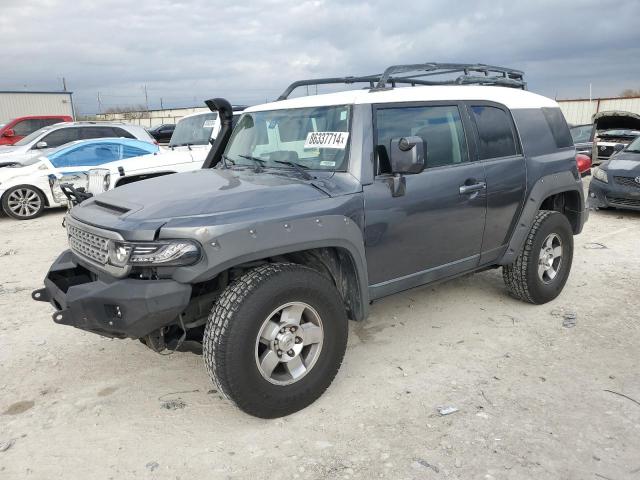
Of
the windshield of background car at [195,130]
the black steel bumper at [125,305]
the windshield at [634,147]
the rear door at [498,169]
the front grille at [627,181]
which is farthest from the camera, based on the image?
the windshield of background car at [195,130]

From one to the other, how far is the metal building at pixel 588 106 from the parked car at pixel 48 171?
19.0m

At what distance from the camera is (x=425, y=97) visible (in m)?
3.79

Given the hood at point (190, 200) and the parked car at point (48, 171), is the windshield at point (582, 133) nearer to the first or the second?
the parked car at point (48, 171)

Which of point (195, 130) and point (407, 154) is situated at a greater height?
point (195, 130)

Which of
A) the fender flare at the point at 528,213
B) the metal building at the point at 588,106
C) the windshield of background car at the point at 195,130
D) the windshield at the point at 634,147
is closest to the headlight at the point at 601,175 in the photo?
the windshield at the point at 634,147

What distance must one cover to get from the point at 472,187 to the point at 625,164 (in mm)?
6607

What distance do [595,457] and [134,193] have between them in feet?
10.3

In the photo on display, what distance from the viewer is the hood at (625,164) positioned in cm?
869

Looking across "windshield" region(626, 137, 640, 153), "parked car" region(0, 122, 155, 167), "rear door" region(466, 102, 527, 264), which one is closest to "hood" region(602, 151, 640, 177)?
"windshield" region(626, 137, 640, 153)

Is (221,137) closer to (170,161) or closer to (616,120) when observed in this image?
(170,161)

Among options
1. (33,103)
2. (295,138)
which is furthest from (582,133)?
(33,103)

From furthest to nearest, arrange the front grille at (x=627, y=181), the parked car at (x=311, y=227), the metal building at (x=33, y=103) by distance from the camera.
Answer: the metal building at (x=33, y=103) → the front grille at (x=627, y=181) → the parked car at (x=311, y=227)

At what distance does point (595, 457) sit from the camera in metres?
2.71

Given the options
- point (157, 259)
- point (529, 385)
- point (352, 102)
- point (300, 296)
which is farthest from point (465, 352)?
point (157, 259)
